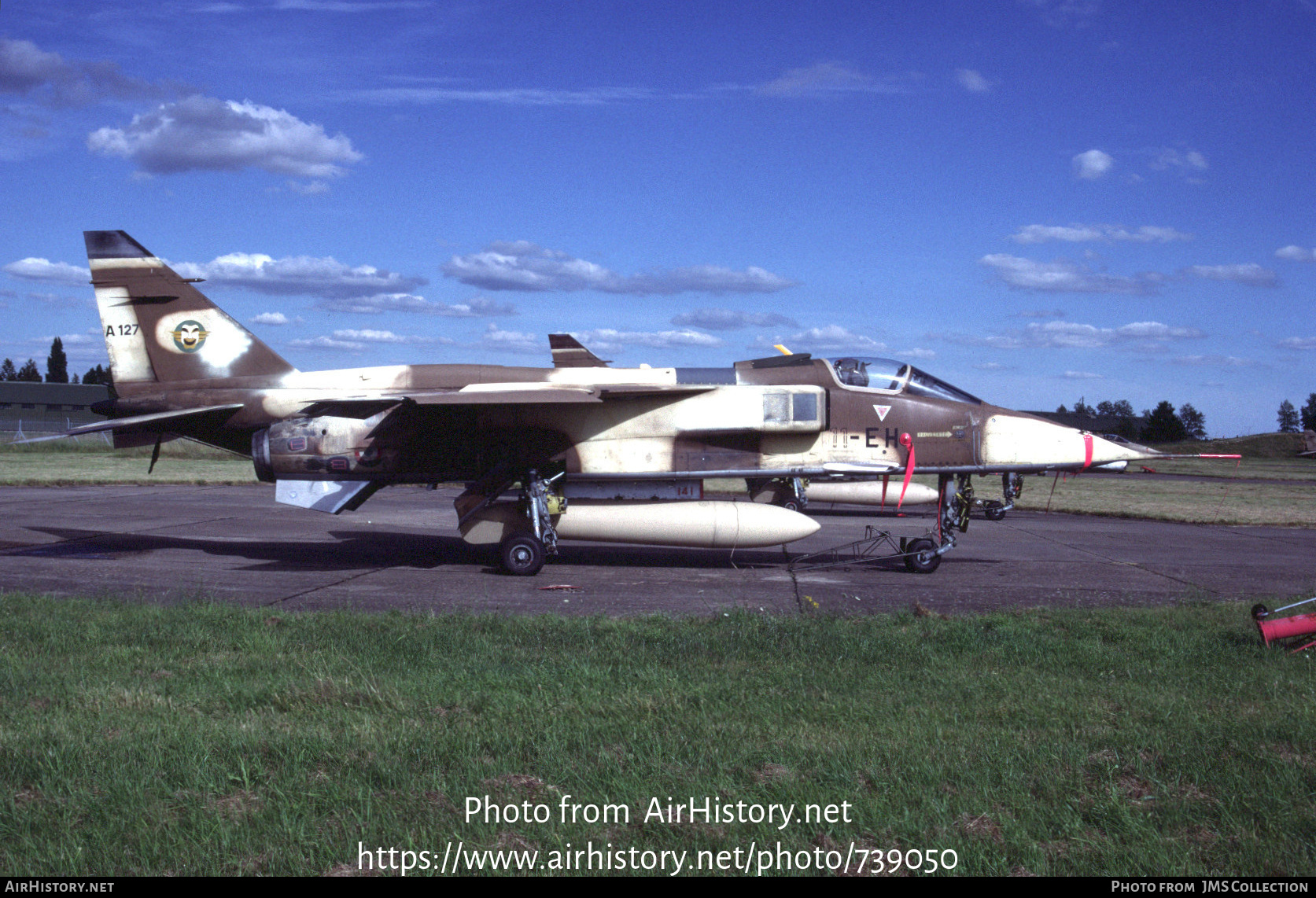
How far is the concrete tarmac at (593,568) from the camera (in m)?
10.3

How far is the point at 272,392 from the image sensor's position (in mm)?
13281

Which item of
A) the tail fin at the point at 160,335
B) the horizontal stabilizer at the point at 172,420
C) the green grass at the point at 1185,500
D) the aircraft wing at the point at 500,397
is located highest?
the tail fin at the point at 160,335

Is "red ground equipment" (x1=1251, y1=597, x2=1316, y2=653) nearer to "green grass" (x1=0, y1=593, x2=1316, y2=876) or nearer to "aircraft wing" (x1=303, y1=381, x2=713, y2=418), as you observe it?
"green grass" (x1=0, y1=593, x2=1316, y2=876)

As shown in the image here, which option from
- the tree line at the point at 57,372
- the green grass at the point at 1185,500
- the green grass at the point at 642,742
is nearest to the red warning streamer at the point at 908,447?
the green grass at the point at 1185,500

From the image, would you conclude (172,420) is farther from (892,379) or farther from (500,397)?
(892,379)

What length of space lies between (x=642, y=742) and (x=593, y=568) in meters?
8.09

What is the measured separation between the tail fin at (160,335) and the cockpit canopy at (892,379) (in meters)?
7.83

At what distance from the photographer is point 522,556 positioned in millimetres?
12125

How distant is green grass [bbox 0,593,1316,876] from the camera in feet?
12.8

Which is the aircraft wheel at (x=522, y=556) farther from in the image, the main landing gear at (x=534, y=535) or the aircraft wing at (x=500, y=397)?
the aircraft wing at (x=500, y=397)

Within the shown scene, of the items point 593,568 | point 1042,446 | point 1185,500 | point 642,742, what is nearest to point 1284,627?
point 642,742

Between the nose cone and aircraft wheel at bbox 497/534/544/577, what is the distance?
603 centimetres

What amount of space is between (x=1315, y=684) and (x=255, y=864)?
6.48m

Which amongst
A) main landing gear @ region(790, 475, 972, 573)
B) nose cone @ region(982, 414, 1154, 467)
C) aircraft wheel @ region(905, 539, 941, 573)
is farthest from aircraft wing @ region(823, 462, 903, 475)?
nose cone @ region(982, 414, 1154, 467)
